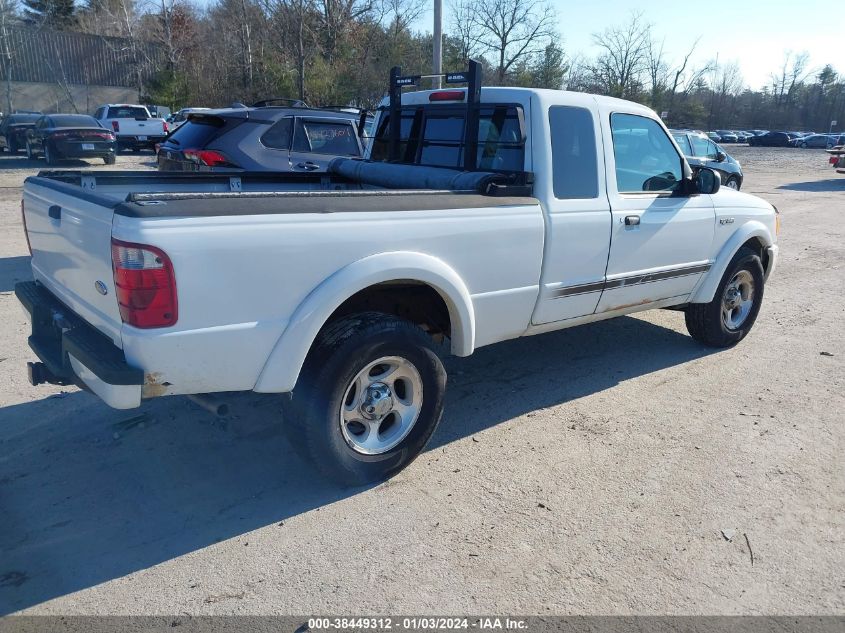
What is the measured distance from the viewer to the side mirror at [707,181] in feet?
16.9

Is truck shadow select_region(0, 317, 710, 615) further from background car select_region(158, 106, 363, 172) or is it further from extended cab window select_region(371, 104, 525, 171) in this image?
background car select_region(158, 106, 363, 172)

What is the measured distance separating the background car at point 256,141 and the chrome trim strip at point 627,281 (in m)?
4.77

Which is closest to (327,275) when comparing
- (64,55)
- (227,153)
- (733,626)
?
(733,626)

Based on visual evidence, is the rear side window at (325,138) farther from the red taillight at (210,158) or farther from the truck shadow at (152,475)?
the truck shadow at (152,475)

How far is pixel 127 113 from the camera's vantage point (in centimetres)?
2572

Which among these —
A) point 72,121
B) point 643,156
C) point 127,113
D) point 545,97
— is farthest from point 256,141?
point 127,113

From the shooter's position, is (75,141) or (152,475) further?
(75,141)

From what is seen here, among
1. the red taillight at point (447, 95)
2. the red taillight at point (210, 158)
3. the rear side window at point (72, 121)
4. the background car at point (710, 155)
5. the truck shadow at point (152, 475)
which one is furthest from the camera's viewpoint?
the rear side window at point (72, 121)

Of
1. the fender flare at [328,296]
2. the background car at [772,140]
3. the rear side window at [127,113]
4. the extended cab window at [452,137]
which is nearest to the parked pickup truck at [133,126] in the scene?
the rear side window at [127,113]

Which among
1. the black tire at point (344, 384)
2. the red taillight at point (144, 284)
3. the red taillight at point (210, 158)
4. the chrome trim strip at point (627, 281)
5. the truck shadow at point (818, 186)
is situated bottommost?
the truck shadow at point (818, 186)

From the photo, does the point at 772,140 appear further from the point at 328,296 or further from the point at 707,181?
the point at 328,296

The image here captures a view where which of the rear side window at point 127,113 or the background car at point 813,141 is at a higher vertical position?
the rear side window at point 127,113

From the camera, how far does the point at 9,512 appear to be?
3.38 metres

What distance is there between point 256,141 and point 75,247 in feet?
17.6
